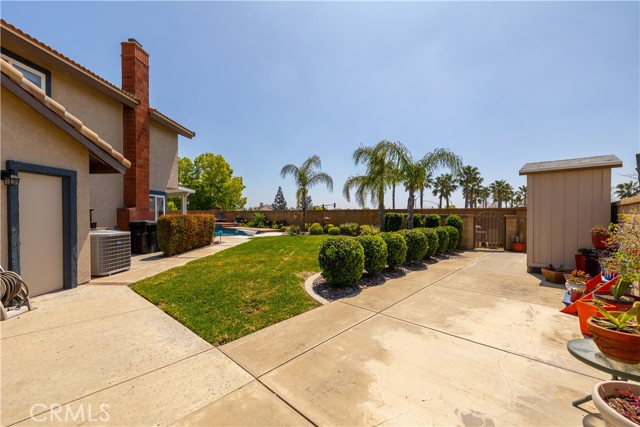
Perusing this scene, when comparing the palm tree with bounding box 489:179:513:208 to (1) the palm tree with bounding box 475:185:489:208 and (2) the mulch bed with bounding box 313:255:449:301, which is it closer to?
(1) the palm tree with bounding box 475:185:489:208

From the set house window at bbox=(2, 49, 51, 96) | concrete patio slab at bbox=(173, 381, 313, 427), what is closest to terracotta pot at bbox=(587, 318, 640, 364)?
concrete patio slab at bbox=(173, 381, 313, 427)

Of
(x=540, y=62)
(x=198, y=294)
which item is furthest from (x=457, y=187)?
(x=198, y=294)

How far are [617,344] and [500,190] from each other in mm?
62171

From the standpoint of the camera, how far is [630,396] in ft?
5.85

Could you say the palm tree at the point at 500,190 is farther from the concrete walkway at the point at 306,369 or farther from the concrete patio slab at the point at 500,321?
the concrete walkway at the point at 306,369

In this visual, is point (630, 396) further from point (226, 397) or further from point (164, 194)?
point (164, 194)

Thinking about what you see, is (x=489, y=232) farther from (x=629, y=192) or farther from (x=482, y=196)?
(x=482, y=196)

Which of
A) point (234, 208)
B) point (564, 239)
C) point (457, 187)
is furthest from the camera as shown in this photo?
point (457, 187)

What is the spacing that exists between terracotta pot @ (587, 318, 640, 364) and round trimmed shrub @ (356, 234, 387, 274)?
4.25 metres

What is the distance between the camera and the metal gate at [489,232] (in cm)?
1270

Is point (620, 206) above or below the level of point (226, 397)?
above

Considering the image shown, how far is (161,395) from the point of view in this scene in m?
2.37

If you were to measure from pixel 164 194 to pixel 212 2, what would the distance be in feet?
30.5

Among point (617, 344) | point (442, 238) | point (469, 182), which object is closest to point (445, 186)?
point (469, 182)
